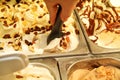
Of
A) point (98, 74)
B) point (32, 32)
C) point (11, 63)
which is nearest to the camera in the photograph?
point (11, 63)

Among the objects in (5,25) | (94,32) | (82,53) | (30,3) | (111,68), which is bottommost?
(111,68)

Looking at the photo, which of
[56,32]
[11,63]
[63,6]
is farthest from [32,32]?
[11,63]

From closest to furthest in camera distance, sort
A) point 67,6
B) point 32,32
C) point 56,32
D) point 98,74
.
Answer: point 67,6 → point 98,74 → point 56,32 → point 32,32

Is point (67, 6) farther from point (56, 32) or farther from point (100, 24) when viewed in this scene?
point (100, 24)

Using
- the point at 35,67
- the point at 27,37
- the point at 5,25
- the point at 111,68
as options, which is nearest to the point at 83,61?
the point at 111,68

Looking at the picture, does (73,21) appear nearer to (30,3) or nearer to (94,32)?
(94,32)

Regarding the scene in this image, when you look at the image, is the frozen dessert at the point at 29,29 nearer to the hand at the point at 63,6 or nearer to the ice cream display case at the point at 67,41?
the ice cream display case at the point at 67,41

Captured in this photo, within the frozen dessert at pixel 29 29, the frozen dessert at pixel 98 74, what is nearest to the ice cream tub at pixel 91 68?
the frozen dessert at pixel 98 74
